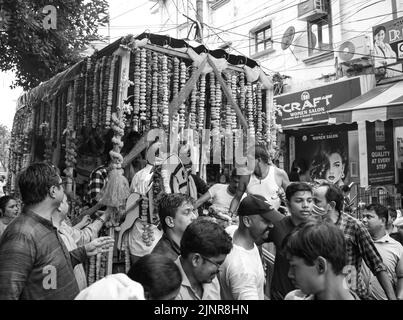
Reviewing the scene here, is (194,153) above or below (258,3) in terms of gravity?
below

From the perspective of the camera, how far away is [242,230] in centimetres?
266

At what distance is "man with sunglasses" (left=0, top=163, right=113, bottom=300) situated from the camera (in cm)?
188

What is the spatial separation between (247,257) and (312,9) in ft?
32.2

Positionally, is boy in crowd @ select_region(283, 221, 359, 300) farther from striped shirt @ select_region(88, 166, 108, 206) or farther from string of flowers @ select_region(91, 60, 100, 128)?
string of flowers @ select_region(91, 60, 100, 128)

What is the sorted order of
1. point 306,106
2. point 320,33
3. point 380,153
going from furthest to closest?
point 320,33 < point 306,106 < point 380,153

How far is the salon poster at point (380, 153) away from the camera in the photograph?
27.3 feet

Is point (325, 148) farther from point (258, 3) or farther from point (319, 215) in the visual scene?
point (319, 215)

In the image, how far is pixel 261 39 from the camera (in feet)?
42.4

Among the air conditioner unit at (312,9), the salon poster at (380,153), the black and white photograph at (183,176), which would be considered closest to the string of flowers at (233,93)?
the black and white photograph at (183,176)

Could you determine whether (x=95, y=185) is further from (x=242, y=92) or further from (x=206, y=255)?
(x=206, y=255)

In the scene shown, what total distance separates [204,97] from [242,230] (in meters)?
2.15

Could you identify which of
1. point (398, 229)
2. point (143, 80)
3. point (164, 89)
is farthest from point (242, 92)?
point (398, 229)

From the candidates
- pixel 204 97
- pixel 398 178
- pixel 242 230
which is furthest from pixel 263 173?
pixel 398 178

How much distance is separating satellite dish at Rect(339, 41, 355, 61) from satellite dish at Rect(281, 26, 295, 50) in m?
2.25
